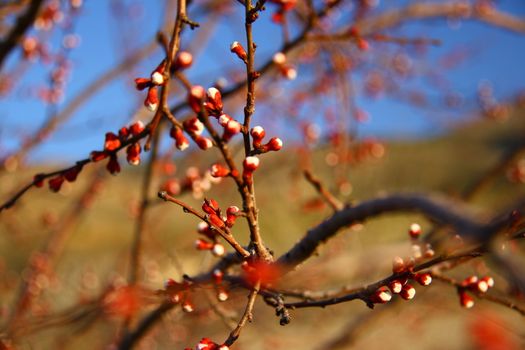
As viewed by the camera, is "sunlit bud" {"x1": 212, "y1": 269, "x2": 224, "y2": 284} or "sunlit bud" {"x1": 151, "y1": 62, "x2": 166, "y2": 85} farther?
"sunlit bud" {"x1": 212, "y1": 269, "x2": 224, "y2": 284}

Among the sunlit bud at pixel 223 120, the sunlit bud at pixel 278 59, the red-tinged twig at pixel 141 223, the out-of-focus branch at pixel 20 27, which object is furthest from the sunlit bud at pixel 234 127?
the red-tinged twig at pixel 141 223

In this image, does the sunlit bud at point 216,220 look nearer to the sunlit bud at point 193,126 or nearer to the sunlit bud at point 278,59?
the sunlit bud at point 193,126

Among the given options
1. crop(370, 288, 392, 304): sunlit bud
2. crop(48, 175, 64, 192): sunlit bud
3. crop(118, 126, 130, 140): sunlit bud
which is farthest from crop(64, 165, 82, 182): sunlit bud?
crop(370, 288, 392, 304): sunlit bud

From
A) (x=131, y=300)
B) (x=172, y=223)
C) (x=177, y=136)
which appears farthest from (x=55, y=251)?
(x=172, y=223)

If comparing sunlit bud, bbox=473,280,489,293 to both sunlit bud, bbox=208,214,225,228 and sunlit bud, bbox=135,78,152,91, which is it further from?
sunlit bud, bbox=135,78,152,91

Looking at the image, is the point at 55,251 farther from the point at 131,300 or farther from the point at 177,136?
the point at 177,136

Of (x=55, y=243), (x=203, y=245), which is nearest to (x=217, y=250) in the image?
(x=203, y=245)

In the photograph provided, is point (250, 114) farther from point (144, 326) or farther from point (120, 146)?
point (144, 326)
